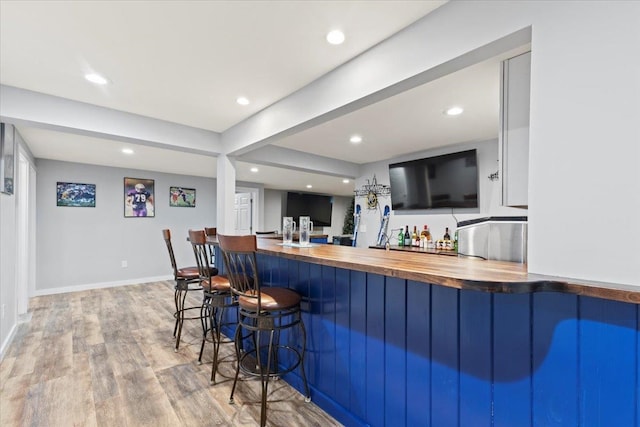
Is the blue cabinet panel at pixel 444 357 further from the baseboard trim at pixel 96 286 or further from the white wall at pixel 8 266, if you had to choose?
the baseboard trim at pixel 96 286

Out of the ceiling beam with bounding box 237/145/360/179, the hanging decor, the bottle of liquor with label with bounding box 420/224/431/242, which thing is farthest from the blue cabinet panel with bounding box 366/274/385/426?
the hanging decor

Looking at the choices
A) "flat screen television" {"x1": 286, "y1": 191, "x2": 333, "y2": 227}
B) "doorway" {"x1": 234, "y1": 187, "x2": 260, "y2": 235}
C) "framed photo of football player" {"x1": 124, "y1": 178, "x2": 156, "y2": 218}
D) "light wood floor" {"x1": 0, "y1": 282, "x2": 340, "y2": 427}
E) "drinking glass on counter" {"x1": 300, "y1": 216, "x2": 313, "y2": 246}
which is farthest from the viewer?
"flat screen television" {"x1": 286, "y1": 191, "x2": 333, "y2": 227}

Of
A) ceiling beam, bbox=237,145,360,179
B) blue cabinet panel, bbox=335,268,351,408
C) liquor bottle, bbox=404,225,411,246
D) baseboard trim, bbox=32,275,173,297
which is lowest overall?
baseboard trim, bbox=32,275,173,297

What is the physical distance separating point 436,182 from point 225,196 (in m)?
2.73

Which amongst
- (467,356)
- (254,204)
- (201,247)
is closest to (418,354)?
(467,356)

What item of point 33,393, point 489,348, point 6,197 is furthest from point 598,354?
point 6,197

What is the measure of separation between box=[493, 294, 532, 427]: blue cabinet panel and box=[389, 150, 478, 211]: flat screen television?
9.32 feet

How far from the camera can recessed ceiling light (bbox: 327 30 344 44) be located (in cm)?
172

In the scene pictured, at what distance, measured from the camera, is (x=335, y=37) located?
176 cm

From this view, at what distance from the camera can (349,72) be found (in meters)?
2.00

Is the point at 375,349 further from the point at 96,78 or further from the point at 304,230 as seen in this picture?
the point at 96,78

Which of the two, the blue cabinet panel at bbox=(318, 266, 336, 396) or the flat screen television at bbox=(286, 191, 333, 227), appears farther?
the flat screen television at bbox=(286, 191, 333, 227)

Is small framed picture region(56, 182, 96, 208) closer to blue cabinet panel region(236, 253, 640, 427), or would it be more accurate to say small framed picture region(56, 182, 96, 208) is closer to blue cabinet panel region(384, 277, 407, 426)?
blue cabinet panel region(236, 253, 640, 427)

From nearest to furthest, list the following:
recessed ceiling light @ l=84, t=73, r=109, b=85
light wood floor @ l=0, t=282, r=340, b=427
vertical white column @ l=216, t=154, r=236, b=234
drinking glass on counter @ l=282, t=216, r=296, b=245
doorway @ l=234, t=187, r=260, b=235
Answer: light wood floor @ l=0, t=282, r=340, b=427, recessed ceiling light @ l=84, t=73, r=109, b=85, drinking glass on counter @ l=282, t=216, r=296, b=245, vertical white column @ l=216, t=154, r=236, b=234, doorway @ l=234, t=187, r=260, b=235
